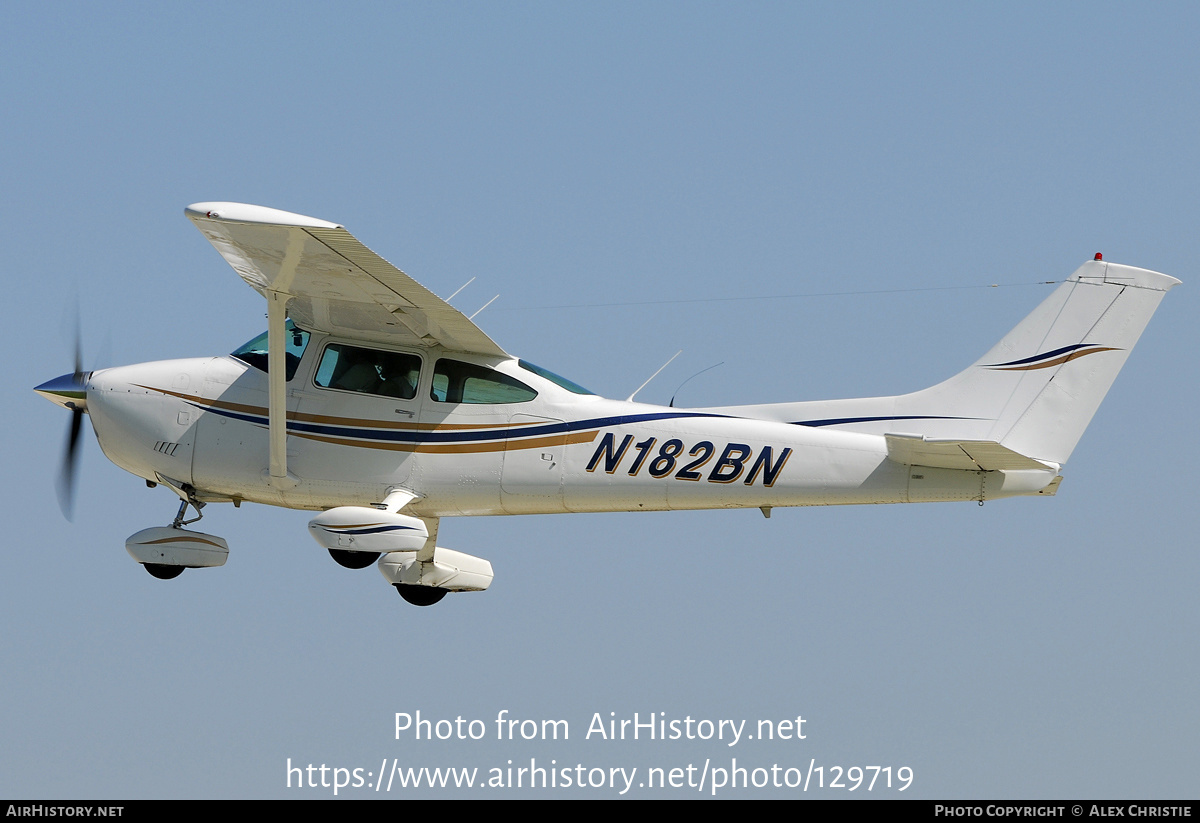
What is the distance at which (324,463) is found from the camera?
45.3 ft

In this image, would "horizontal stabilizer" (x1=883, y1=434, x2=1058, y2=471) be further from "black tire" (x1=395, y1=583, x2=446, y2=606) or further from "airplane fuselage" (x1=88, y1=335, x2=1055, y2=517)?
"black tire" (x1=395, y1=583, x2=446, y2=606)

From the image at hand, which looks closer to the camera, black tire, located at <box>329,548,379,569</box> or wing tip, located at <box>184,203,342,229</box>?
wing tip, located at <box>184,203,342,229</box>

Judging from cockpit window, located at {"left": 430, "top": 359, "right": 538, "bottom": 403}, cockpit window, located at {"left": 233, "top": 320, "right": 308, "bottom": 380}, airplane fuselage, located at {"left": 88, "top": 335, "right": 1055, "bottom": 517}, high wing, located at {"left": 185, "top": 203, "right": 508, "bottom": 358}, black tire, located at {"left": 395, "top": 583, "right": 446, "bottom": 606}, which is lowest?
black tire, located at {"left": 395, "top": 583, "right": 446, "bottom": 606}

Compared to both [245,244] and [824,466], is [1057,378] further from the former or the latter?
[245,244]

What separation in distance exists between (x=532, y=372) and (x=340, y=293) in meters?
1.76

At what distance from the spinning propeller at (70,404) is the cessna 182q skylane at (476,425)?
430 millimetres

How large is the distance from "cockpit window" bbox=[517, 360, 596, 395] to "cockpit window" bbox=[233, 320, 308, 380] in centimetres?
187

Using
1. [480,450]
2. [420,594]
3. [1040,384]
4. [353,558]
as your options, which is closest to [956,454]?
[1040,384]

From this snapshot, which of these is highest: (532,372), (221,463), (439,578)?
(532,372)

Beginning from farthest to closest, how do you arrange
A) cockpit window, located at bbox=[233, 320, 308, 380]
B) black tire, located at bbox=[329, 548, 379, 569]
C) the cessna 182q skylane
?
cockpit window, located at bbox=[233, 320, 308, 380], black tire, located at bbox=[329, 548, 379, 569], the cessna 182q skylane

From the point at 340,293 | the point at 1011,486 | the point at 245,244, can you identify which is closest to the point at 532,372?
the point at 340,293

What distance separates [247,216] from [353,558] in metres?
3.31

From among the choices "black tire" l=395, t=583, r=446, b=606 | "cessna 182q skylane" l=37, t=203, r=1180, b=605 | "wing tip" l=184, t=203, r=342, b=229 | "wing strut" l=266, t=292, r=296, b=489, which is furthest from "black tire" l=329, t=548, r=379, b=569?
"wing tip" l=184, t=203, r=342, b=229

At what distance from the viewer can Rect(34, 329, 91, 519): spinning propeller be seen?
578 inches
